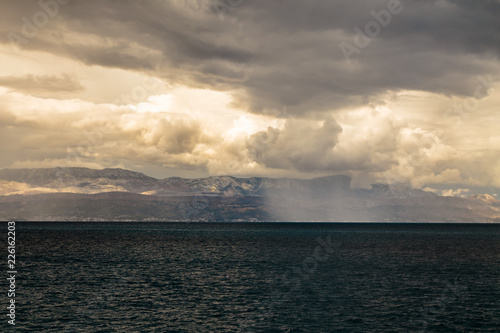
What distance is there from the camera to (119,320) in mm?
53688

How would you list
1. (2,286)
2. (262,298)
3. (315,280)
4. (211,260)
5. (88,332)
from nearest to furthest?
(88,332) → (262,298) → (2,286) → (315,280) → (211,260)

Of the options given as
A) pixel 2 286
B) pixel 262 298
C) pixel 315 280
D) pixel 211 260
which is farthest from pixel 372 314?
pixel 211 260

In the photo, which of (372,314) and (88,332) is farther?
(372,314)

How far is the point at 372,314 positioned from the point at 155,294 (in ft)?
115

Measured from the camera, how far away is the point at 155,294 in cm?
7025

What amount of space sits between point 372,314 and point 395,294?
15956mm

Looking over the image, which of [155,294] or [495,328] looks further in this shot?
[155,294]

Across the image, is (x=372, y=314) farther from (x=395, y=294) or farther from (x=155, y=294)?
(x=155, y=294)

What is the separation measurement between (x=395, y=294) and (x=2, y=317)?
5864cm

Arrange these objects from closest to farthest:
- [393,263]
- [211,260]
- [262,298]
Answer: [262,298] < [393,263] < [211,260]

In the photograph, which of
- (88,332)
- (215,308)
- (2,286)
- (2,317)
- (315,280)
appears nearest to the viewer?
(88,332)

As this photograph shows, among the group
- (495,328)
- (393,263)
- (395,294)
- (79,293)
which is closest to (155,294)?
(79,293)

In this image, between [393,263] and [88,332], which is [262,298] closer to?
[88,332]

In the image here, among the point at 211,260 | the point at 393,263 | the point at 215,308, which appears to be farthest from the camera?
the point at 211,260
